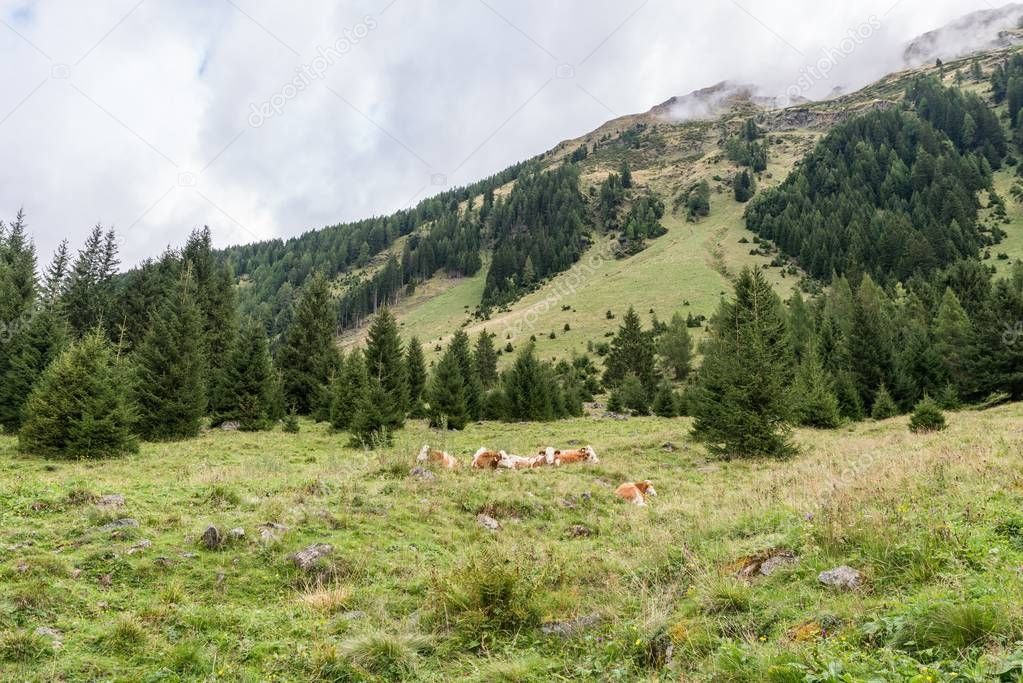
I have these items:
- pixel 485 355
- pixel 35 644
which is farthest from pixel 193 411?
pixel 485 355

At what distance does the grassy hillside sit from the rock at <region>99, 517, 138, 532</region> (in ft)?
0.26

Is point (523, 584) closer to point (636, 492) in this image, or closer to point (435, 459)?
point (636, 492)

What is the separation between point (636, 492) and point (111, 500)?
12.3m

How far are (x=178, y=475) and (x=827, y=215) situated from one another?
128496 millimetres

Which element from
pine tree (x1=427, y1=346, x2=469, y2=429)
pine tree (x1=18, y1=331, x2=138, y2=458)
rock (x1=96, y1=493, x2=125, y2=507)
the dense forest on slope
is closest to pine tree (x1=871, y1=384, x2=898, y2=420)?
pine tree (x1=427, y1=346, x2=469, y2=429)

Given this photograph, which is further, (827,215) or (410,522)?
(827,215)

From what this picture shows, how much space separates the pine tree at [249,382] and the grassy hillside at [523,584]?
75.7ft

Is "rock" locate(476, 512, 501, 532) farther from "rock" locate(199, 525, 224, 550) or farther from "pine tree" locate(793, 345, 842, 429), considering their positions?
"pine tree" locate(793, 345, 842, 429)

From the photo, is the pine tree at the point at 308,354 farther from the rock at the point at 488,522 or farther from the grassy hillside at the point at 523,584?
the rock at the point at 488,522

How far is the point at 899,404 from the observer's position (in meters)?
40.7

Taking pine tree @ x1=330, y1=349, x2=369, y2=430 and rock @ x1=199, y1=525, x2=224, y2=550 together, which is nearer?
rock @ x1=199, y1=525, x2=224, y2=550

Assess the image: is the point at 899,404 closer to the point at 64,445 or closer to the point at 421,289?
the point at 64,445

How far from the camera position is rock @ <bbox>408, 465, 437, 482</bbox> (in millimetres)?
14205

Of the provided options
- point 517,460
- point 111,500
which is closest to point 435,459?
point 517,460
